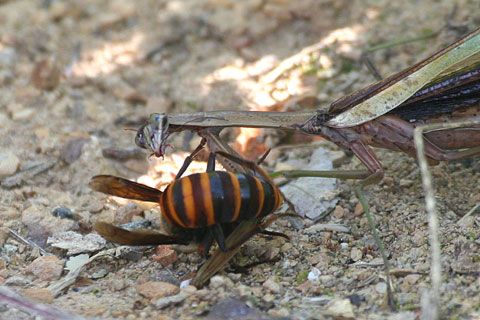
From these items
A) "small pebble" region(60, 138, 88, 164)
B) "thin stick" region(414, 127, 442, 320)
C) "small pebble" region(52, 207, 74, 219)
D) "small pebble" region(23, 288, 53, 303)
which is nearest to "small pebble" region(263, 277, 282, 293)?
"thin stick" region(414, 127, 442, 320)

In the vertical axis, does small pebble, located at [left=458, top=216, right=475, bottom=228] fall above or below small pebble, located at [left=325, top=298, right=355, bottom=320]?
above

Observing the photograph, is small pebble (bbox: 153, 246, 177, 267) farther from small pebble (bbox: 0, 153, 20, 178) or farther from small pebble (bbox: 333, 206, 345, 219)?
small pebble (bbox: 0, 153, 20, 178)

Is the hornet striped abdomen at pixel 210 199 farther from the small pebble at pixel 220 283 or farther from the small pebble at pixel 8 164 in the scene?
the small pebble at pixel 8 164

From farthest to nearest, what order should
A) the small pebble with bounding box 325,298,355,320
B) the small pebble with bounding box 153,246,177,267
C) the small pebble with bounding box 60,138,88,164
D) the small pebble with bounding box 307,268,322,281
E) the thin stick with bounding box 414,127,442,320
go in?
the small pebble with bounding box 60,138,88,164 → the small pebble with bounding box 153,246,177,267 → the small pebble with bounding box 307,268,322,281 → the small pebble with bounding box 325,298,355,320 → the thin stick with bounding box 414,127,442,320

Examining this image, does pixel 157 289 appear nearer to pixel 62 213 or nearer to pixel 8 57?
pixel 62 213

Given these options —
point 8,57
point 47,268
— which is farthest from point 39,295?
point 8,57

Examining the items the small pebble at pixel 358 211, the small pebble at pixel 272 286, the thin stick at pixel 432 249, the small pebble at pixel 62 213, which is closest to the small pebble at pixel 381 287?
the thin stick at pixel 432 249
